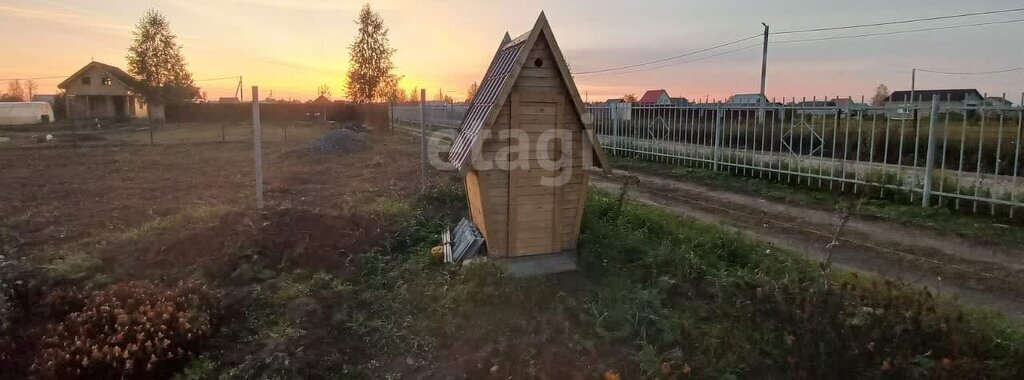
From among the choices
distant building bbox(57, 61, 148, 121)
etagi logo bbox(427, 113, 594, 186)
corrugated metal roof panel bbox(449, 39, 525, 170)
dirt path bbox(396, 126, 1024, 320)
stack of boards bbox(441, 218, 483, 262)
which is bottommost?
dirt path bbox(396, 126, 1024, 320)

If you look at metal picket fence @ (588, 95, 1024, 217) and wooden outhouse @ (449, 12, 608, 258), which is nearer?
wooden outhouse @ (449, 12, 608, 258)

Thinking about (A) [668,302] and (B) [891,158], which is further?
(B) [891,158]

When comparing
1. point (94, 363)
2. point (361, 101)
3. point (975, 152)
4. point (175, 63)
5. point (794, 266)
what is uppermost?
point (175, 63)

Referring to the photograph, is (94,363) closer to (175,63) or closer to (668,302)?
(668,302)

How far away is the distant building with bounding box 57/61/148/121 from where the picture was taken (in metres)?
46.4

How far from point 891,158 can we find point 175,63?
155 feet

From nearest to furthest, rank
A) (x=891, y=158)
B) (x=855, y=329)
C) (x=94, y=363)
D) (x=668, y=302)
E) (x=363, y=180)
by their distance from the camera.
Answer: (x=855, y=329)
(x=94, y=363)
(x=668, y=302)
(x=363, y=180)
(x=891, y=158)

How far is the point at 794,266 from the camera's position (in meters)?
4.94

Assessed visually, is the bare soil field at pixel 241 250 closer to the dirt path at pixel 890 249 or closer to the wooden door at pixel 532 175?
the wooden door at pixel 532 175

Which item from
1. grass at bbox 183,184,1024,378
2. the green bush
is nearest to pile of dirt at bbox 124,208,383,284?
grass at bbox 183,184,1024,378

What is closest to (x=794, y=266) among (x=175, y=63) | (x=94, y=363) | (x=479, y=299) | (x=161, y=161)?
(x=479, y=299)

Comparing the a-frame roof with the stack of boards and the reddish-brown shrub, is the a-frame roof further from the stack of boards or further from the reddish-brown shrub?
the reddish-brown shrub

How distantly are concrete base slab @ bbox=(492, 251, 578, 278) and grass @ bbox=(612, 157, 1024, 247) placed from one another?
4.49 m

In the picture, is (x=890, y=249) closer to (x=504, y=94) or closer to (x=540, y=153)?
(x=540, y=153)
